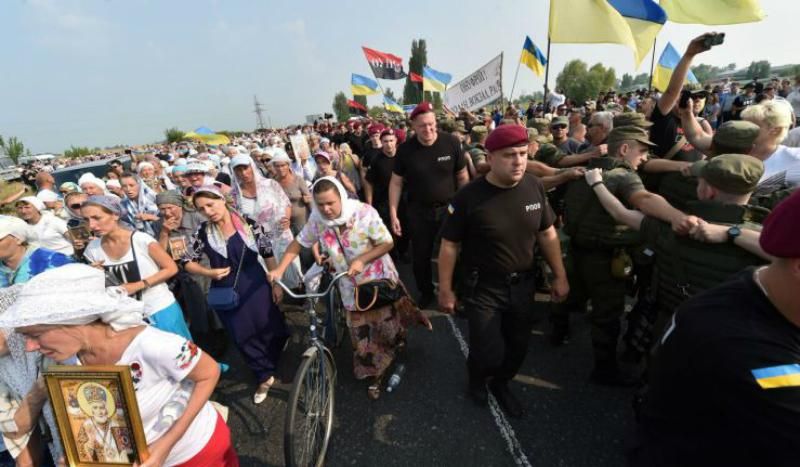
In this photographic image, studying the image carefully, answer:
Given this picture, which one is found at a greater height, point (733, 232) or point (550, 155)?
point (550, 155)

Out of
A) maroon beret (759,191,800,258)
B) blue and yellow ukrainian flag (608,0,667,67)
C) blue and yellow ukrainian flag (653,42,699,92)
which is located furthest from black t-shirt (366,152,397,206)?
blue and yellow ukrainian flag (653,42,699,92)

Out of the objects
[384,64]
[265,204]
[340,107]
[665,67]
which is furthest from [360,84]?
[340,107]

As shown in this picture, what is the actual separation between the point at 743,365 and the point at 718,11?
4850 mm

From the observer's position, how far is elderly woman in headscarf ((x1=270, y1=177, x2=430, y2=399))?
112 inches

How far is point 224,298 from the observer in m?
2.96

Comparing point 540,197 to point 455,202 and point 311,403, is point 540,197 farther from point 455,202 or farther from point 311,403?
point 311,403

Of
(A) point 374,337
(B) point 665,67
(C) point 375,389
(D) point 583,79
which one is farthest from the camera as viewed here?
(D) point 583,79

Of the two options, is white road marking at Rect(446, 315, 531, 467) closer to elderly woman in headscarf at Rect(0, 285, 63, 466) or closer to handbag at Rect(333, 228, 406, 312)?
handbag at Rect(333, 228, 406, 312)

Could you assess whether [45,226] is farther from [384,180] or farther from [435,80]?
[435,80]

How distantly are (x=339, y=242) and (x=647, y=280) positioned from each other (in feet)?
9.22

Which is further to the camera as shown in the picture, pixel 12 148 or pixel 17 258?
pixel 12 148

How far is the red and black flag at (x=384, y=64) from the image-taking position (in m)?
13.1

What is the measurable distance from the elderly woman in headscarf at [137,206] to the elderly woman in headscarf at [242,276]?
3.04 metres

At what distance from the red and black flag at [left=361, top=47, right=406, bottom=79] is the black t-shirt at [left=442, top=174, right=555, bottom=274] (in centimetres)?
1211
